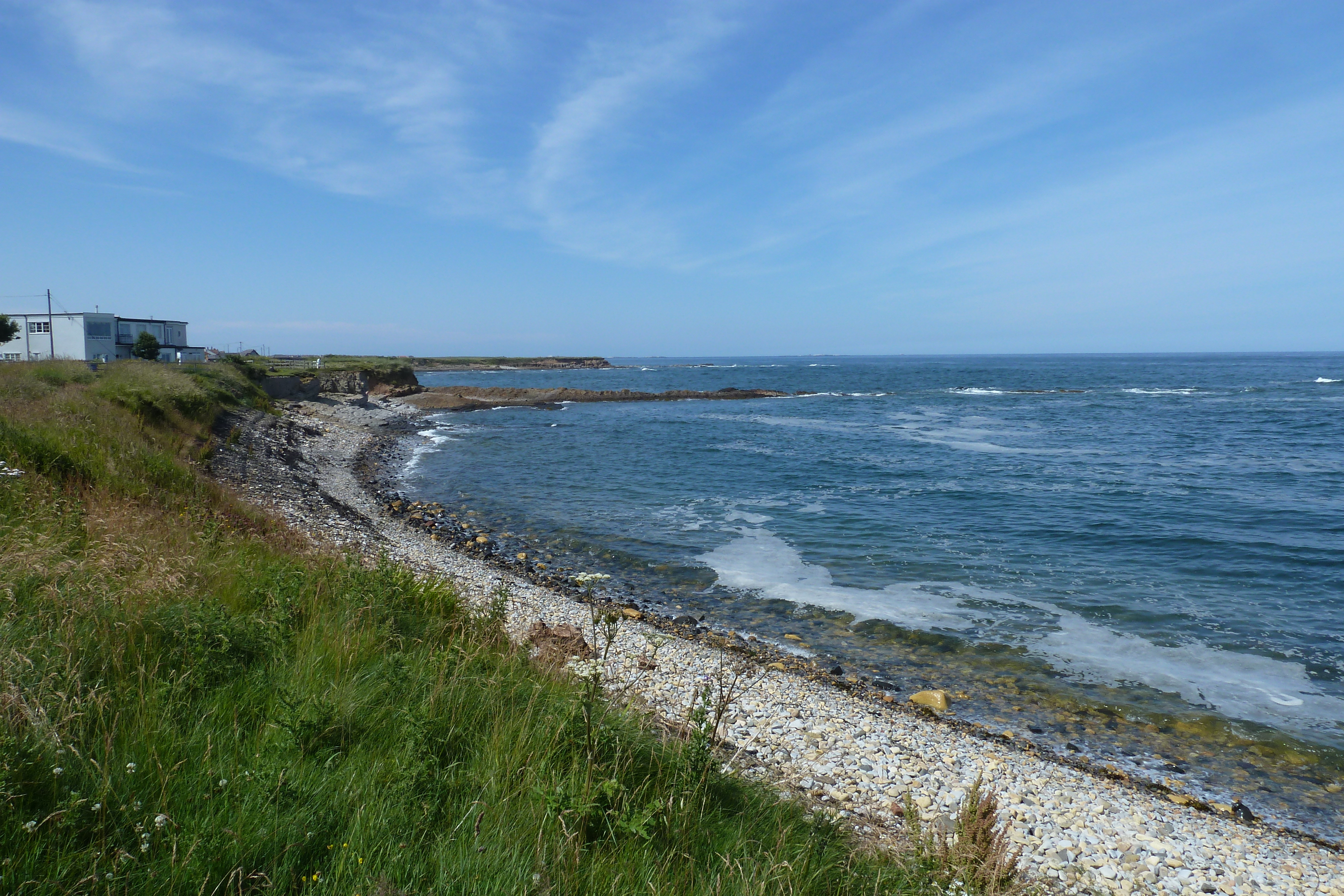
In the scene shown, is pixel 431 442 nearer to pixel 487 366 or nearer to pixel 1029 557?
pixel 1029 557

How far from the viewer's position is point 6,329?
42375 millimetres

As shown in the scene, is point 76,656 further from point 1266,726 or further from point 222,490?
point 1266,726

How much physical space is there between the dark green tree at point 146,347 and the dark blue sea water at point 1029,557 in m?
23.8

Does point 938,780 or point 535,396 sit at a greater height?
point 535,396

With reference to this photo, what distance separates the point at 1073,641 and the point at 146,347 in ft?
201

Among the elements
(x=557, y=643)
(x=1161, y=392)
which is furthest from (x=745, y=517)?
(x=1161, y=392)

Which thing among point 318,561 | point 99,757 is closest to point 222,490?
point 318,561

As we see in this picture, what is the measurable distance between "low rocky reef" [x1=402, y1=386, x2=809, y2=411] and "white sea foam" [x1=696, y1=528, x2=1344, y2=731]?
55.8 meters

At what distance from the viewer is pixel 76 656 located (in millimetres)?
4316

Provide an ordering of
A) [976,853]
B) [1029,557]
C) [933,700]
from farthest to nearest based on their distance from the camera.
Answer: [1029,557], [933,700], [976,853]

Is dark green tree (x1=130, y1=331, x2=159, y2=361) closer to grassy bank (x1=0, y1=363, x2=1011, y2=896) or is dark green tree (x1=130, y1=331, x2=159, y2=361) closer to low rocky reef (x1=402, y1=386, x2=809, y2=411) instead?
low rocky reef (x1=402, y1=386, x2=809, y2=411)

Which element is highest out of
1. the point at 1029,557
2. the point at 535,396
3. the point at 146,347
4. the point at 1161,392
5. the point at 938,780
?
the point at 146,347

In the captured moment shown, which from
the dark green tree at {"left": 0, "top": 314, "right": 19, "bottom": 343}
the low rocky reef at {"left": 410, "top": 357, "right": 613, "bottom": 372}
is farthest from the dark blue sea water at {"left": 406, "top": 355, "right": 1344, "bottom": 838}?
the low rocky reef at {"left": 410, "top": 357, "right": 613, "bottom": 372}

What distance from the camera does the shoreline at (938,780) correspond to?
695 centimetres
